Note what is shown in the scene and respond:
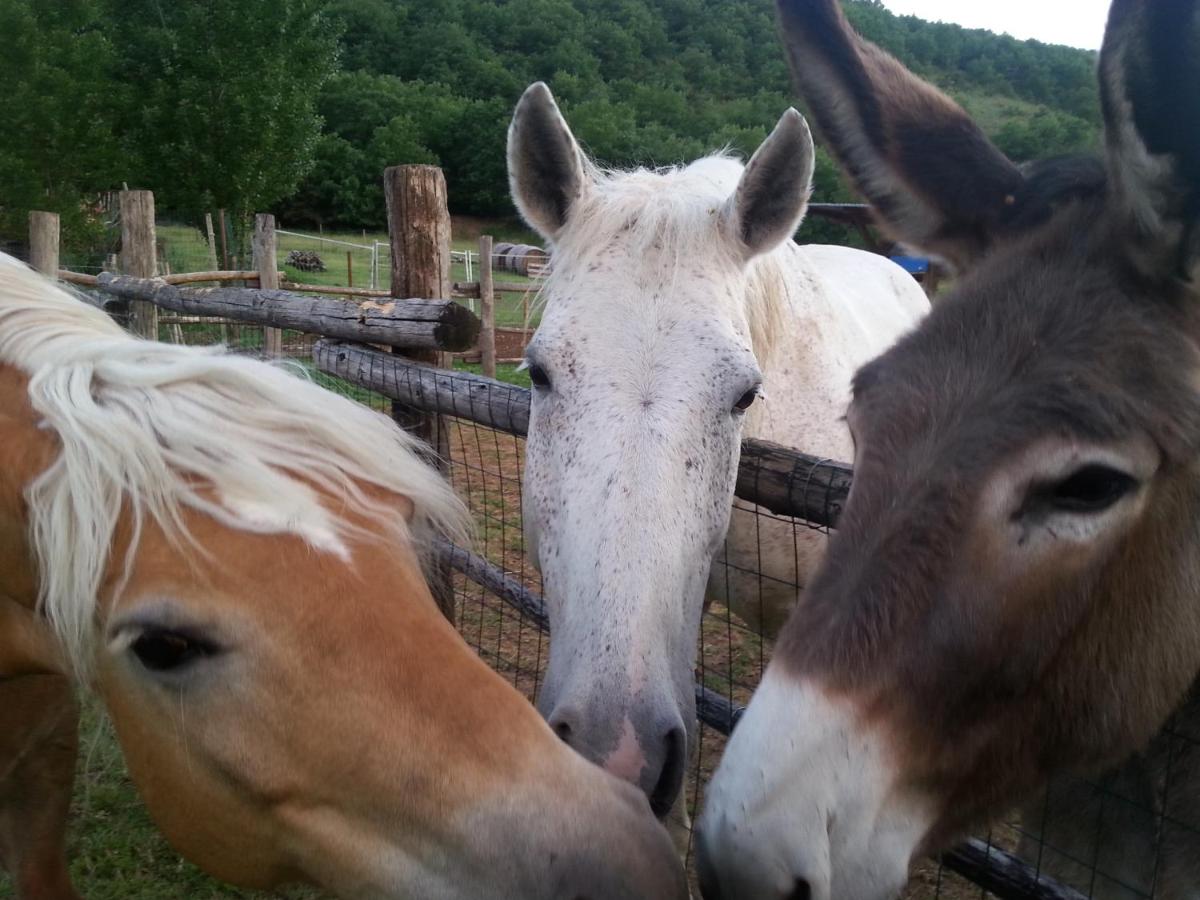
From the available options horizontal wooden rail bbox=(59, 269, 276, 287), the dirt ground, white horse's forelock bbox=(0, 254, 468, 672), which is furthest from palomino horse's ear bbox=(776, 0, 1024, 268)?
horizontal wooden rail bbox=(59, 269, 276, 287)

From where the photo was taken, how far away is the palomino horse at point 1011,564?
115 centimetres

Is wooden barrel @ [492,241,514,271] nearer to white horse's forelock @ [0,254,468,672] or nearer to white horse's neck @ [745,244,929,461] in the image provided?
white horse's neck @ [745,244,929,461]

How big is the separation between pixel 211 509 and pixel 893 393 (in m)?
1.25

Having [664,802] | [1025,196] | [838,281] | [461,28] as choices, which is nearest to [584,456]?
[664,802]

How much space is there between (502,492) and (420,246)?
1.32m

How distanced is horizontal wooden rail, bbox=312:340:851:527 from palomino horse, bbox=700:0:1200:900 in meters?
0.64

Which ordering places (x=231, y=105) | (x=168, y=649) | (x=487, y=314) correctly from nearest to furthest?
(x=168, y=649) → (x=487, y=314) → (x=231, y=105)

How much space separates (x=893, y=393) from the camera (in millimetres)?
1384

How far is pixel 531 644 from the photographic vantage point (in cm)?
522

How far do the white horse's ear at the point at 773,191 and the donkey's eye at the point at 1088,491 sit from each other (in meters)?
1.50

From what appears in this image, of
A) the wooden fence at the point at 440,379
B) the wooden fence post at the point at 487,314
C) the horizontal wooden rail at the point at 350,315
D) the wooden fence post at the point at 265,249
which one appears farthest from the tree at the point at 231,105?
the wooden fence at the point at 440,379

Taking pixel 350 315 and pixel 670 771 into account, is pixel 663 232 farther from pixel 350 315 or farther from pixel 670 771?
pixel 350 315

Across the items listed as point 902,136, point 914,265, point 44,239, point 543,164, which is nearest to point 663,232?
point 543,164

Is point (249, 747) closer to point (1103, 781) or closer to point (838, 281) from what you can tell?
point (1103, 781)
